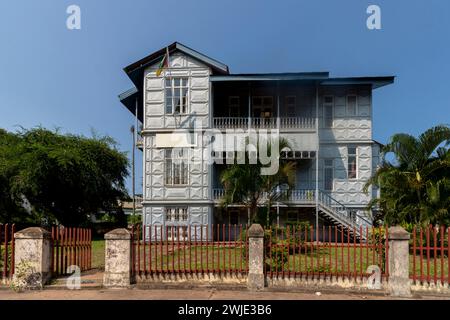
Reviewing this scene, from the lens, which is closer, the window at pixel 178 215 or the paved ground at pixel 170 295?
the paved ground at pixel 170 295

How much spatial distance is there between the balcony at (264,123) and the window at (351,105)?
2.14 metres

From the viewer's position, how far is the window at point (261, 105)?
23.9 meters

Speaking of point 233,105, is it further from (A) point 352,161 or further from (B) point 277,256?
(B) point 277,256

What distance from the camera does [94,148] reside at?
2792 centimetres

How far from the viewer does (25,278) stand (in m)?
9.59

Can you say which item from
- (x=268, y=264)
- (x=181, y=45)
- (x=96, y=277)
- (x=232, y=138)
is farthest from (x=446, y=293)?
(x=181, y=45)

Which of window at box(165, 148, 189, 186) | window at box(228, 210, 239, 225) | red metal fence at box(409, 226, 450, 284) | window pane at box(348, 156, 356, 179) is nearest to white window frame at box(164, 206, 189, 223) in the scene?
window at box(165, 148, 189, 186)

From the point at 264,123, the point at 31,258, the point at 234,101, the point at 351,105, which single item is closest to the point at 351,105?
the point at 351,105

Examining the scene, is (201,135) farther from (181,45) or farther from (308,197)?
(308,197)

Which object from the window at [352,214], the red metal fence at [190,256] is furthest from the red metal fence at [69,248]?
the window at [352,214]

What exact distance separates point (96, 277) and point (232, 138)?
41.9 feet

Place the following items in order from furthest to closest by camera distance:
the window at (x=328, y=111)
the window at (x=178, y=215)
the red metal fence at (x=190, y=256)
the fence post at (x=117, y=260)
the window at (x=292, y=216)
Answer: the window at (x=328, y=111)
the window at (x=292, y=216)
the window at (x=178, y=215)
the red metal fence at (x=190, y=256)
the fence post at (x=117, y=260)

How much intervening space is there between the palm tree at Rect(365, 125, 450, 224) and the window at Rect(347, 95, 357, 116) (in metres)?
8.02

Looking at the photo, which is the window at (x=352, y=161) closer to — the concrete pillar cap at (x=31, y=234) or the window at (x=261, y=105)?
the window at (x=261, y=105)
